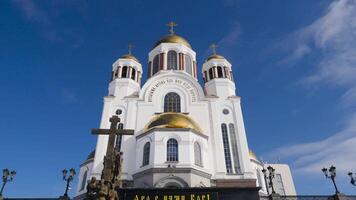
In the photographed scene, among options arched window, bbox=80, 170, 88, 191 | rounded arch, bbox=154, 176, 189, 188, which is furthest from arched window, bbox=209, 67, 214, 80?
arched window, bbox=80, 170, 88, 191

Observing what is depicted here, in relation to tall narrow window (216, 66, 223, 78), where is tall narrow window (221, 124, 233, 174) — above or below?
below

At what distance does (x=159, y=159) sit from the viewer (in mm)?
19812

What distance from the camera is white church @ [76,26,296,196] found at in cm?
2011

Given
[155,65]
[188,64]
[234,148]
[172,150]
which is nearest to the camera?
[172,150]

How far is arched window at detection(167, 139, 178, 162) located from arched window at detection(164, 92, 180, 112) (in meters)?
5.78

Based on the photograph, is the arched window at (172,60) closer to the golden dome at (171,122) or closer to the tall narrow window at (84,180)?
the golden dome at (171,122)

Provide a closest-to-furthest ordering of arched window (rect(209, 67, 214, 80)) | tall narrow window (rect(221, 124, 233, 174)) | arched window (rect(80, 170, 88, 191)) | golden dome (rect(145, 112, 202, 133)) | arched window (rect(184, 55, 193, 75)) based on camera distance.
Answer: golden dome (rect(145, 112, 202, 133)) → tall narrow window (rect(221, 124, 233, 174)) → arched window (rect(80, 170, 88, 191)) → arched window (rect(209, 67, 214, 80)) → arched window (rect(184, 55, 193, 75))

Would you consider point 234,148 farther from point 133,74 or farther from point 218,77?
point 133,74

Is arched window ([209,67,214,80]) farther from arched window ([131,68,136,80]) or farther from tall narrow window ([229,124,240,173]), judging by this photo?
arched window ([131,68,136,80])

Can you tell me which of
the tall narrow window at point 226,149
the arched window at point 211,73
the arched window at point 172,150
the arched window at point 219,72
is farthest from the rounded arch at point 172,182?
the arched window at point 219,72

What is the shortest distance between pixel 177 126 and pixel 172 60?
533 inches

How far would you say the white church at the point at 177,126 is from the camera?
20109 millimetres

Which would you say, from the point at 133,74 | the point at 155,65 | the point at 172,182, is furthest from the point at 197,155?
the point at 155,65

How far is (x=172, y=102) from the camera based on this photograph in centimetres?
2664
